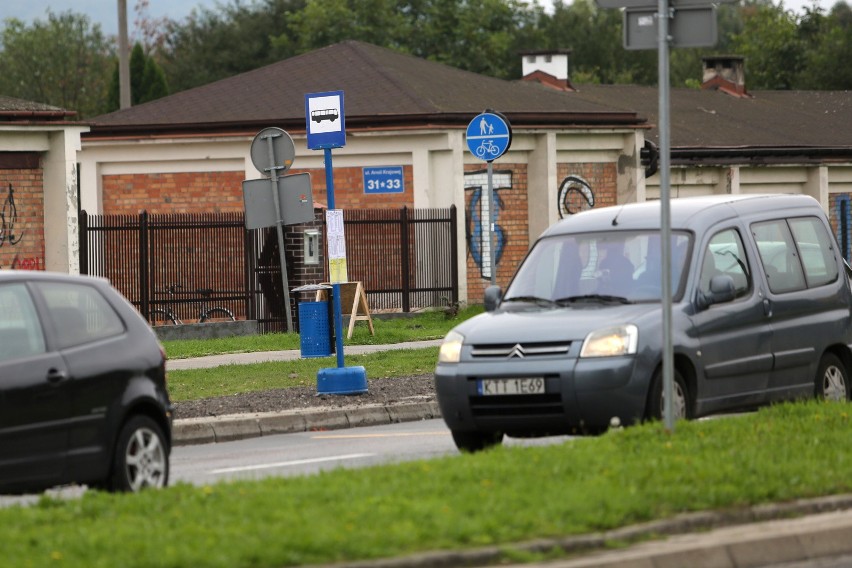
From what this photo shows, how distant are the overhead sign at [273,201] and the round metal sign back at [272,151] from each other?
0.58 ft

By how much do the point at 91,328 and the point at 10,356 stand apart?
0.71 metres

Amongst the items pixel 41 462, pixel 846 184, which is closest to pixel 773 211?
pixel 41 462

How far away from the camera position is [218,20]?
87.4 m

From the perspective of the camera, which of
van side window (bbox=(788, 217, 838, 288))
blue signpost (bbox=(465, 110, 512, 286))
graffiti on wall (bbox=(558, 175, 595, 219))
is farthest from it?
graffiti on wall (bbox=(558, 175, 595, 219))

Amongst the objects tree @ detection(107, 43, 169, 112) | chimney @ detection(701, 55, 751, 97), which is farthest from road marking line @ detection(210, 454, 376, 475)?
tree @ detection(107, 43, 169, 112)

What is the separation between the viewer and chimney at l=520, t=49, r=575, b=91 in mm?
47469

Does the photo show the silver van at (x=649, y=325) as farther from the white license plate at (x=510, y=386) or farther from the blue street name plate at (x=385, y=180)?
the blue street name plate at (x=385, y=180)

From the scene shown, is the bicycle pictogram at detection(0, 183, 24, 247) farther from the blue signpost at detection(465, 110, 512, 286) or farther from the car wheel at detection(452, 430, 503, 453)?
the car wheel at detection(452, 430, 503, 453)

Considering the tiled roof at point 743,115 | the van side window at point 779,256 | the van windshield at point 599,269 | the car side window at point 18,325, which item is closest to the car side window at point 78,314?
the car side window at point 18,325

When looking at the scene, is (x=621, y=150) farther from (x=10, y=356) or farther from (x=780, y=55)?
(x=780, y=55)

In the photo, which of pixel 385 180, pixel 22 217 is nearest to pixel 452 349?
pixel 22 217

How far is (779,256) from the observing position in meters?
13.6

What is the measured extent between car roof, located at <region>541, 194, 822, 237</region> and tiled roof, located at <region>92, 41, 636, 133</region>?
65.0 ft

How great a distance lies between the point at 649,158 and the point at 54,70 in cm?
5295
